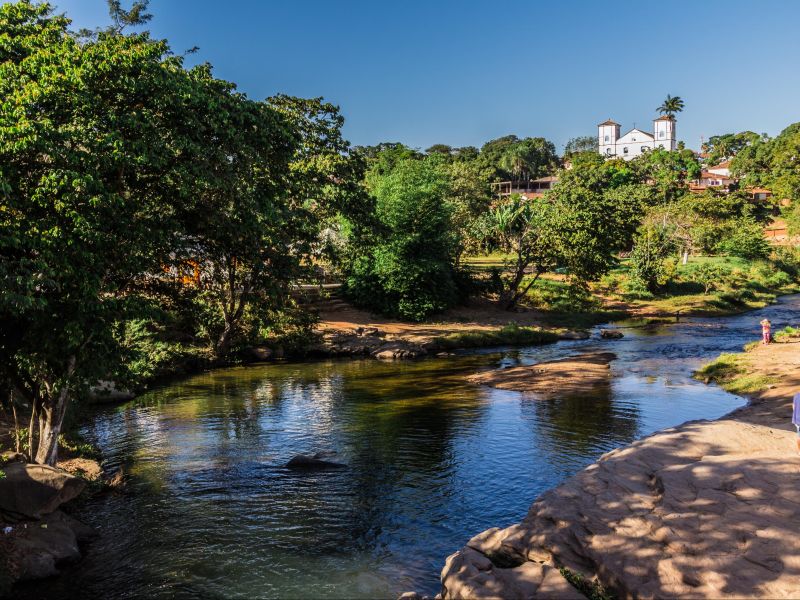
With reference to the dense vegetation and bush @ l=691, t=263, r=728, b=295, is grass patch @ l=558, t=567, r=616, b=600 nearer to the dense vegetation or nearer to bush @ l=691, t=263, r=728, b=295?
the dense vegetation

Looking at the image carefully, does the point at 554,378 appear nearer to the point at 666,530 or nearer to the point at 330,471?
the point at 330,471

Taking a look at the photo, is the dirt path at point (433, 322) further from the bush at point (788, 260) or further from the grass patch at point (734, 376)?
the bush at point (788, 260)

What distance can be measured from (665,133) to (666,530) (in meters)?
204

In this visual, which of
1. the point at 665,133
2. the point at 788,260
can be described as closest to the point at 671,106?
the point at 665,133

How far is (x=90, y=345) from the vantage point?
1362cm

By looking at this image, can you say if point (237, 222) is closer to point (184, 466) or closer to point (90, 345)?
point (90, 345)

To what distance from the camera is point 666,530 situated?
365 inches

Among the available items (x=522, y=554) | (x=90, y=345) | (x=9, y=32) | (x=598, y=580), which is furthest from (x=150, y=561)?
(x=9, y=32)

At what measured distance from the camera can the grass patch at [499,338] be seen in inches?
1539

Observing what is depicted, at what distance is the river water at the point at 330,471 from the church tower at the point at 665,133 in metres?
179

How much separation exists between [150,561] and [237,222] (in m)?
7.95

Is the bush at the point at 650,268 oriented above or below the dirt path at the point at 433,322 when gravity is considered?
above

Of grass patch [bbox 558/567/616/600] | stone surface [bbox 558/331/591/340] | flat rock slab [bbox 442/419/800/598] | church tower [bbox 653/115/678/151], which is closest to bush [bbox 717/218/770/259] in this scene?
stone surface [bbox 558/331/591/340]

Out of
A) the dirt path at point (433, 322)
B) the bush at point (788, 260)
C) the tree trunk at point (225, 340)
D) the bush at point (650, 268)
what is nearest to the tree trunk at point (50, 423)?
the tree trunk at point (225, 340)
